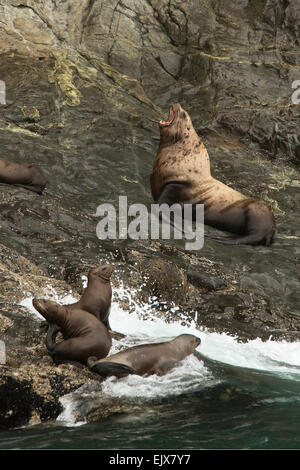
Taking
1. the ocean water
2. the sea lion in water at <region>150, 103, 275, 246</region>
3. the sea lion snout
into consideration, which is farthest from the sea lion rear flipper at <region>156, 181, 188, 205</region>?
the sea lion snout

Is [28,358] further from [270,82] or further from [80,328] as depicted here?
[270,82]

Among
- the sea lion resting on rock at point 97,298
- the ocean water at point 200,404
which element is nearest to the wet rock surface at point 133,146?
the ocean water at point 200,404

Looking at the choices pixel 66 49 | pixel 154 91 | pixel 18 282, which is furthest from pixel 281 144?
pixel 18 282

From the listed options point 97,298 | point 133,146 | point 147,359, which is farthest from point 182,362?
point 133,146

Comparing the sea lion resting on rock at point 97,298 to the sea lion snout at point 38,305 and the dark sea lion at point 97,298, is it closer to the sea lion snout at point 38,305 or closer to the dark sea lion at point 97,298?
the dark sea lion at point 97,298

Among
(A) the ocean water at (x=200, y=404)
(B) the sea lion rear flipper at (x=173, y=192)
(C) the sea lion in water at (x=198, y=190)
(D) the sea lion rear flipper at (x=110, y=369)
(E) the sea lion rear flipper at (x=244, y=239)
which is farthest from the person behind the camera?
(B) the sea lion rear flipper at (x=173, y=192)

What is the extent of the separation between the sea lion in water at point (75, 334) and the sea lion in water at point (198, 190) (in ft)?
11.2

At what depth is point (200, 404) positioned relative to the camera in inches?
222

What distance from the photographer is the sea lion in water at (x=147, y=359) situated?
5852 millimetres

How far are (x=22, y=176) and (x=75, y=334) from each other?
3684 mm

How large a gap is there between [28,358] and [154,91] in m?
8.74

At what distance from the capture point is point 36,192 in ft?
31.0

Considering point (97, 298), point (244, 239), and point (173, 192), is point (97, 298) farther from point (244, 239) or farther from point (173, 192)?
→ point (173, 192)
